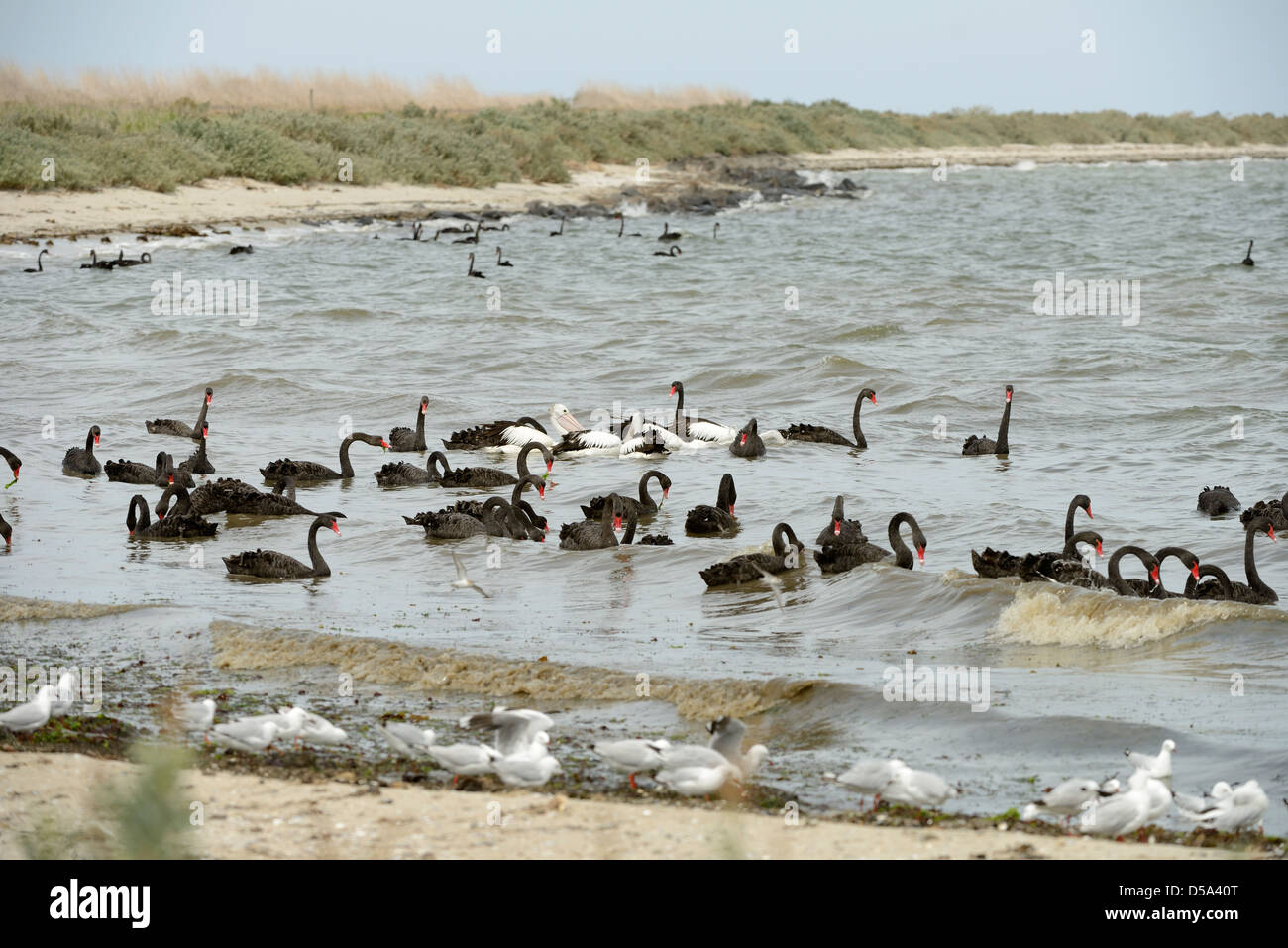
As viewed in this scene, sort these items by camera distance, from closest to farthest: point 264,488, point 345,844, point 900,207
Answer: point 345,844, point 264,488, point 900,207

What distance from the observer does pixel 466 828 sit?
216 inches

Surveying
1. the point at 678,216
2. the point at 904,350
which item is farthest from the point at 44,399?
the point at 678,216

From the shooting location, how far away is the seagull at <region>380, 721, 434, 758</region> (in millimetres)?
6164

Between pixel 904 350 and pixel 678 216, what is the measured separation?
87.1 ft

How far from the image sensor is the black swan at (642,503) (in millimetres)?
12555

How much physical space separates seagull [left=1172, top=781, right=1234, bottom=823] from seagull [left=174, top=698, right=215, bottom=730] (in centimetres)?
425

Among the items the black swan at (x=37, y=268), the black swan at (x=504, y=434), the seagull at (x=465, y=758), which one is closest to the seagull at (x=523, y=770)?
the seagull at (x=465, y=758)

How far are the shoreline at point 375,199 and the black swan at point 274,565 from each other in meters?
23.3

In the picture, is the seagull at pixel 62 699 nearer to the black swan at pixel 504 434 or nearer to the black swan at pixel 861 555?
the black swan at pixel 861 555

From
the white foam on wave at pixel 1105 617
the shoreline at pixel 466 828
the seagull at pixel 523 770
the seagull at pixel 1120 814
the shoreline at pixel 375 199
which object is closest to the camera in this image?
the shoreline at pixel 466 828

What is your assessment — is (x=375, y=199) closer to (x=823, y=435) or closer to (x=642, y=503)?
(x=823, y=435)

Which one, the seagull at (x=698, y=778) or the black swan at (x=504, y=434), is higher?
the black swan at (x=504, y=434)
